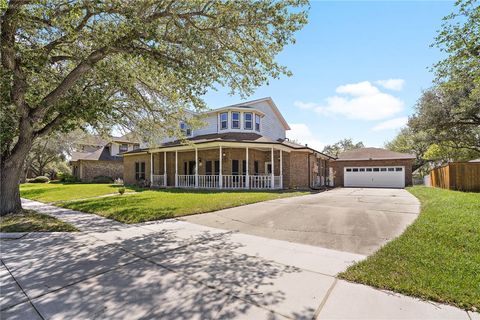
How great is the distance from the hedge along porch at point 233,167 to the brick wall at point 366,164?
5.92 m

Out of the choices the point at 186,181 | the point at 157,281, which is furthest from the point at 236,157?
the point at 157,281

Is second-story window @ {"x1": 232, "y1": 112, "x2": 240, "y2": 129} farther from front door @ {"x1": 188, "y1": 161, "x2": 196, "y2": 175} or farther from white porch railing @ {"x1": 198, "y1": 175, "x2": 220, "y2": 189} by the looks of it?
front door @ {"x1": 188, "y1": 161, "x2": 196, "y2": 175}

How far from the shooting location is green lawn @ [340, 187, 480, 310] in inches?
125

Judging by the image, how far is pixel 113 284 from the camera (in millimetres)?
3586

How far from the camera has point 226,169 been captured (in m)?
19.0

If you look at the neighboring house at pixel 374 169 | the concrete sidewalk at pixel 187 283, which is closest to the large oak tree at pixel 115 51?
the concrete sidewalk at pixel 187 283

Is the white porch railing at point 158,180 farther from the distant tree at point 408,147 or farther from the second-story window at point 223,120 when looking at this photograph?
the distant tree at point 408,147

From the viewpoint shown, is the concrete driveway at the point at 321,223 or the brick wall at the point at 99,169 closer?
the concrete driveway at the point at 321,223

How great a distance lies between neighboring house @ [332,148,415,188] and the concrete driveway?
18.3 metres

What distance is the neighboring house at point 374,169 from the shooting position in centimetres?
2544

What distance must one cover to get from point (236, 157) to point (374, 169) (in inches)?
628

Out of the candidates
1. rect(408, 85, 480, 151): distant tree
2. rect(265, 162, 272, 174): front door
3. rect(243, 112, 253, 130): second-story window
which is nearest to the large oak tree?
rect(243, 112, 253, 130): second-story window

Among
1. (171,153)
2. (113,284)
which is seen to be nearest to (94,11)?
(113,284)

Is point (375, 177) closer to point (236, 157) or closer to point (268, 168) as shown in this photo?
point (268, 168)
